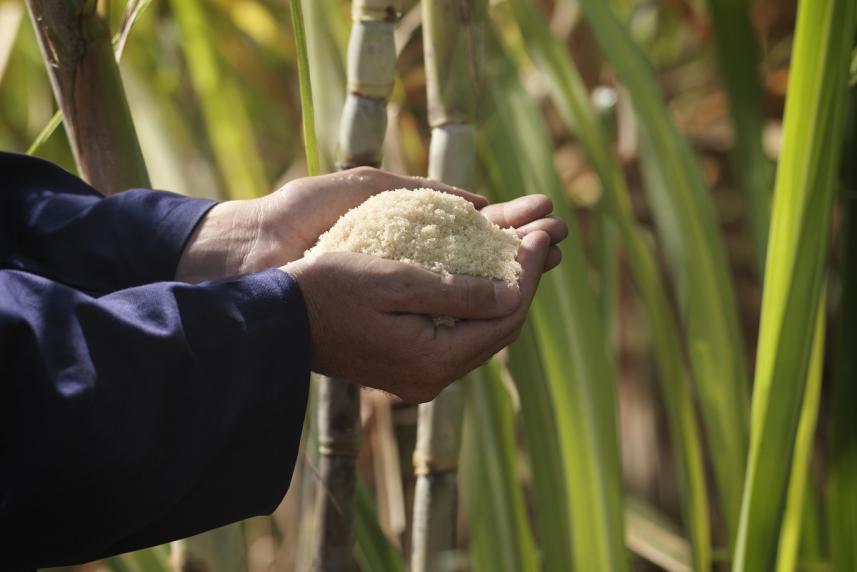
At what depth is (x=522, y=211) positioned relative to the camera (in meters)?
0.61

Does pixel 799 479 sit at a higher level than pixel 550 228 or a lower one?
lower

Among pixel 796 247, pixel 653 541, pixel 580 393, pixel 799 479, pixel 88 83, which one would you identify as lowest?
pixel 653 541

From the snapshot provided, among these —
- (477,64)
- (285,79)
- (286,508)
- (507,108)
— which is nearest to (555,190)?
(507,108)

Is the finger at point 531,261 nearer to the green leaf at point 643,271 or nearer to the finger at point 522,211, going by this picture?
the finger at point 522,211

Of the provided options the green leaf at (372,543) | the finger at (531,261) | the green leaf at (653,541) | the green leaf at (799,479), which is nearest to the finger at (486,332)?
the finger at (531,261)

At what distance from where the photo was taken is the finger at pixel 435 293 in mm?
476

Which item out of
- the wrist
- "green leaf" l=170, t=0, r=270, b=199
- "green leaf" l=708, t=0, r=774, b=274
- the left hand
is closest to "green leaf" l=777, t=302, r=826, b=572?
"green leaf" l=708, t=0, r=774, b=274

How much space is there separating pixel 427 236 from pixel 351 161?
138mm

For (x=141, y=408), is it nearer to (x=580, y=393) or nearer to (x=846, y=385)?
(x=580, y=393)

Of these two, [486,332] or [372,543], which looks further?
[372,543]

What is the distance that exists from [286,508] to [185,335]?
0.77m

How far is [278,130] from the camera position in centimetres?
156

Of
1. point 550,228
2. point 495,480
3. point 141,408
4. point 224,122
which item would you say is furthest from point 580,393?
point 224,122

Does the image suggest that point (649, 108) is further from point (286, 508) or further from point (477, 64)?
point (286, 508)
